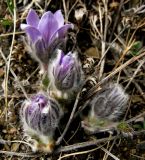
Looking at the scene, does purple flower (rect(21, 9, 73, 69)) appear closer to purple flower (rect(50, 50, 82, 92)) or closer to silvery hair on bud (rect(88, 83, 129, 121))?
purple flower (rect(50, 50, 82, 92))

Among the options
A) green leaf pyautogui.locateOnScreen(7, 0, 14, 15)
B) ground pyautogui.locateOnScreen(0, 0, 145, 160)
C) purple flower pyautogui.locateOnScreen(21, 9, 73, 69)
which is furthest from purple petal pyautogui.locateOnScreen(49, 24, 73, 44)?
green leaf pyautogui.locateOnScreen(7, 0, 14, 15)

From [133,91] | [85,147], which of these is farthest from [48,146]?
[133,91]

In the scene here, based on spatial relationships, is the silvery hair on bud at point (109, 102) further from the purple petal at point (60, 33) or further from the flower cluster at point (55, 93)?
the purple petal at point (60, 33)

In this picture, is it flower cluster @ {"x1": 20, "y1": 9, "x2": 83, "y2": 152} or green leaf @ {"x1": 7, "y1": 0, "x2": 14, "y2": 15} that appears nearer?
flower cluster @ {"x1": 20, "y1": 9, "x2": 83, "y2": 152}

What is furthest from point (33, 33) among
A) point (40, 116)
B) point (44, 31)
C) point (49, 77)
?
point (40, 116)

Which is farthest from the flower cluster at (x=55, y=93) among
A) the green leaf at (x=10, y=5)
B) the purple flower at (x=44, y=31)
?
the green leaf at (x=10, y=5)

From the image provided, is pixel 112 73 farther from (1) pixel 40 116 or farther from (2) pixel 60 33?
(1) pixel 40 116

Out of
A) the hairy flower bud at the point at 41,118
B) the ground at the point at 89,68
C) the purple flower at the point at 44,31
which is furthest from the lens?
the ground at the point at 89,68
